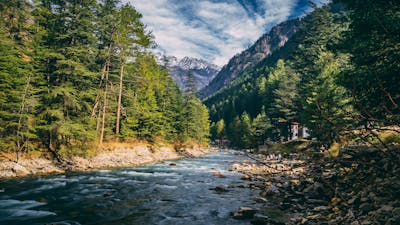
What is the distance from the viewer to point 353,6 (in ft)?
38.0

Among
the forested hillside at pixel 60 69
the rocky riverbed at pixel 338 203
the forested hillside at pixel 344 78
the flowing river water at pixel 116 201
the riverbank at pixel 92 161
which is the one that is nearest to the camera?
the forested hillside at pixel 344 78

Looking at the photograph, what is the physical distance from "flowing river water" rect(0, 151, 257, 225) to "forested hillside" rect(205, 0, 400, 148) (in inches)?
169

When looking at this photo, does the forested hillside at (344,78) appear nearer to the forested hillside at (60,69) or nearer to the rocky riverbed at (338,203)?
the rocky riverbed at (338,203)

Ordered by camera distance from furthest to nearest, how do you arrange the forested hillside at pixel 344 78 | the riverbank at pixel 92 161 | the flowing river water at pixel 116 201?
the riverbank at pixel 92 161, the flowing river water at pixel 116 201, the forested hillside at pixel 344 78

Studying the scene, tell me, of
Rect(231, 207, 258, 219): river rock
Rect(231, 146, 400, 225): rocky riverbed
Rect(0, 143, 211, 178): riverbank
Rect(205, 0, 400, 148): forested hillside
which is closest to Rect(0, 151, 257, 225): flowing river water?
Rect(231, 207, 258, 219): river rock

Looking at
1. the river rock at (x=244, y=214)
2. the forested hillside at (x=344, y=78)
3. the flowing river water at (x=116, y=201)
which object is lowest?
the flowing river water at (x=116, y=201)

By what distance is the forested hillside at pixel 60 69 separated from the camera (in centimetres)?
1972

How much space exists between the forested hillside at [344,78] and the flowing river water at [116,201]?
4.28 metres

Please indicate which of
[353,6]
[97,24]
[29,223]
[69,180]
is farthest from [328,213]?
[97,24]

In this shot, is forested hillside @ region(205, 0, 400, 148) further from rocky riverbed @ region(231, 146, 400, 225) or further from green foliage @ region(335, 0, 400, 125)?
rocky riverbed @ region(231, 146, 400, 225)

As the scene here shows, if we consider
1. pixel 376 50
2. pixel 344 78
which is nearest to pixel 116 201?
pixel 344 78

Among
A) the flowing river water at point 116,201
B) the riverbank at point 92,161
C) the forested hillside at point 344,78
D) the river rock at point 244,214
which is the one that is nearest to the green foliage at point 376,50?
the forested hillside at point 344,78

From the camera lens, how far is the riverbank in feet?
60.2

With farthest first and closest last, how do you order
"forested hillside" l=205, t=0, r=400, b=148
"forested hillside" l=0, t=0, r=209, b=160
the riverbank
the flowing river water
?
"forested hillside" l=0, t=0, r=209, b=160 < the riverbank < the flowing river water < "forested hillside" l=205, t=0, r=400, b=148
